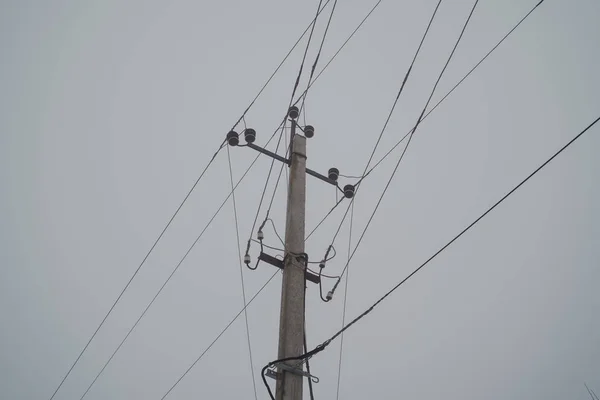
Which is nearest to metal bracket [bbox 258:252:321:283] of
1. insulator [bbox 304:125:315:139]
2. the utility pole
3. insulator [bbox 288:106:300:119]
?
the utility pole

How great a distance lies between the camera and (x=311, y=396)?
5.56 metres

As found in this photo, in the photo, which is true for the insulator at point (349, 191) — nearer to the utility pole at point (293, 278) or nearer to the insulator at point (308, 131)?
the utility pole at point (293, 278)

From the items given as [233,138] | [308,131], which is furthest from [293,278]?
[308,131]

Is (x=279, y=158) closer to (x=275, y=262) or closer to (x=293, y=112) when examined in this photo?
(x=293, y=112)

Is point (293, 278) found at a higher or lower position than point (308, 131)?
lower

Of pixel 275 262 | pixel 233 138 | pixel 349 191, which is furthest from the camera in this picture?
pixel 349 191

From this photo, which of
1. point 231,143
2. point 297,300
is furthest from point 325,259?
point 231,143

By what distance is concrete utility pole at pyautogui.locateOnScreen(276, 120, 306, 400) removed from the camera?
5.13 m

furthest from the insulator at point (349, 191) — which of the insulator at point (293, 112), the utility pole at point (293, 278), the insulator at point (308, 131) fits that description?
the insulator at point (293, 112)

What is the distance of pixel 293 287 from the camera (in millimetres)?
5777

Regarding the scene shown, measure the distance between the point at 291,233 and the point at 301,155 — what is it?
59.6 inches

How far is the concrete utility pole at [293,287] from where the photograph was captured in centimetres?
513

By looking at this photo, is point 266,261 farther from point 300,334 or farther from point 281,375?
point 281,375

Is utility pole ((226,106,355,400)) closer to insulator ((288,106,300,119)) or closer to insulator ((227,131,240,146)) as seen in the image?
insulator ((227,131,240,146))
